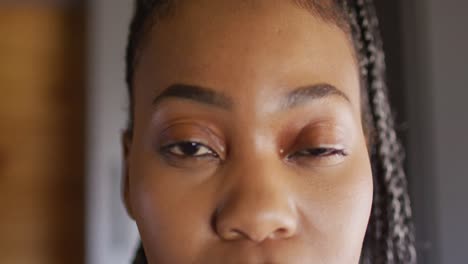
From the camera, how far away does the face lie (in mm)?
454

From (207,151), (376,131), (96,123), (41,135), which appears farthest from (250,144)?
(41,135)

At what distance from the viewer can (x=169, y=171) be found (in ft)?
1.63

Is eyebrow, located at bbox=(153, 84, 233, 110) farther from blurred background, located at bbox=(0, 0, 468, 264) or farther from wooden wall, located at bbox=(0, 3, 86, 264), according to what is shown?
wooden wall, located at bbox=(0, 3, 86, 264)

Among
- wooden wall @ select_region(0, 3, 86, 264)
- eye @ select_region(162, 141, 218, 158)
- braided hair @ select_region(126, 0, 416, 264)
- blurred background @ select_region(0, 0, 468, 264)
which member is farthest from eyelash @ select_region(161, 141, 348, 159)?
wooden wall @ select_region(0, 3, 86, 264)

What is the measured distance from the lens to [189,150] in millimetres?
493

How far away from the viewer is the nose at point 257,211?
0.44m

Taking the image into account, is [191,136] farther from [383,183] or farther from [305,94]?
[383,183]

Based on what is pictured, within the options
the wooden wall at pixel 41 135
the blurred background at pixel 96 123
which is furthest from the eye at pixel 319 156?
the wooden wall at pixel 41 135

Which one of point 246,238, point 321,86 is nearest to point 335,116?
point 321,86

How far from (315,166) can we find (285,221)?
6 centimetres

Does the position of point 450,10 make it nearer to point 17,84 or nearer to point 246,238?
point 246,238

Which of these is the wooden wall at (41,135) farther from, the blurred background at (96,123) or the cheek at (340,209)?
the cheek at (340,209)

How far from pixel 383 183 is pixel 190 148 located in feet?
0.87

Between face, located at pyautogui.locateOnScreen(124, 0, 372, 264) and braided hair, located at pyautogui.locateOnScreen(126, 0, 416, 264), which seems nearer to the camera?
face, located at pyautogui.locateOnScreen(124, 0, 372, 264)
